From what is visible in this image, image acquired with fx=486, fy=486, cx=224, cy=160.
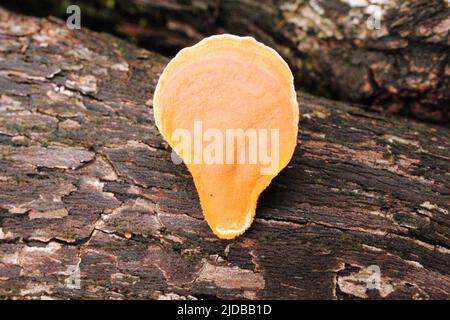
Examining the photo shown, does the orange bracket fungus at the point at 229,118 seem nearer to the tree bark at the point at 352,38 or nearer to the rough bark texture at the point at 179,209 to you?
the rough bark texture at the point at 179,209

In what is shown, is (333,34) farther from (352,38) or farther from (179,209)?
(179,209)

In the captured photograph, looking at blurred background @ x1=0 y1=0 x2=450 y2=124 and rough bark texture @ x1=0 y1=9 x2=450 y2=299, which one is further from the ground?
blurred background @ x1=0 y1=0 x2=450 y2=124

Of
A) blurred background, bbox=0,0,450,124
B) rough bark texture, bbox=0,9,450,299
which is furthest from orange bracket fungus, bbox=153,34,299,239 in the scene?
blurred background, bbox=0,0,450,124

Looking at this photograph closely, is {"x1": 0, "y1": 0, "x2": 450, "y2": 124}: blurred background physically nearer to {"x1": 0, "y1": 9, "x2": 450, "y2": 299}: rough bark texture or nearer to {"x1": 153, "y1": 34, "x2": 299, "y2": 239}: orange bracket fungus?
{"x1": 0, "y1": 9, "x2": 450, "y2": 299}: rough bark texture

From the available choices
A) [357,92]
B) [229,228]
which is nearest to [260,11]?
[357,92]

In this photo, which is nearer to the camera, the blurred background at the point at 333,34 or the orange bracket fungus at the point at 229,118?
the orange bracket fungus at the point at 229,118

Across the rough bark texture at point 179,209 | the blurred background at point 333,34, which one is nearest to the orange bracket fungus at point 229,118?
the rough bark texture at point 179,209
